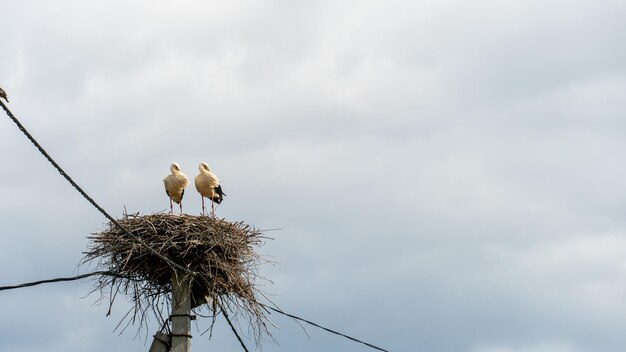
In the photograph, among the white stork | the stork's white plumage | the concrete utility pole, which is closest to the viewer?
the white stork

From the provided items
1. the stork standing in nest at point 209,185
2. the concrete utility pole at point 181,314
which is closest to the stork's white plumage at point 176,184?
the stork standing in nest at point 209,185

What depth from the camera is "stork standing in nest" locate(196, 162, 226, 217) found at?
16.8 metres

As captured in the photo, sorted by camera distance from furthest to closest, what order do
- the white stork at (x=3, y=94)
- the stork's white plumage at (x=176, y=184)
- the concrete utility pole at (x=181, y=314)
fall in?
1. the stork's white plumage at (x=176, y=184)
2. the concrete utility pole at (x=181, y=314)
3. the white stork at (x=3, y=94)

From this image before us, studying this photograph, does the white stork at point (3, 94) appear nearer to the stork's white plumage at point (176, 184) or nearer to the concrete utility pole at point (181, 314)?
the concrete utility pole at point (181, 314)

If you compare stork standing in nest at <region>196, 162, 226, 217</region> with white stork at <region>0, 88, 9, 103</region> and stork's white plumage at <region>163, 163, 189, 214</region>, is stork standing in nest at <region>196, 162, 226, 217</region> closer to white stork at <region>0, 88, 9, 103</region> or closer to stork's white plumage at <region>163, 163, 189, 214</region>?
stork's white plumage at <region>163, 163, 189, 214</region>

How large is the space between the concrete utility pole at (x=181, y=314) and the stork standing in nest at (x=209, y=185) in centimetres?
458

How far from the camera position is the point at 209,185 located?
55.1 ft

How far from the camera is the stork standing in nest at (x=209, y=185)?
55.1 feet

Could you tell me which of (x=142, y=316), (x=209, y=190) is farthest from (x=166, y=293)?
(x=209, y=190)

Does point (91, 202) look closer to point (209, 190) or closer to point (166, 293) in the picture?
point (166, 293)

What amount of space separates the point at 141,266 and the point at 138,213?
1.20 meters

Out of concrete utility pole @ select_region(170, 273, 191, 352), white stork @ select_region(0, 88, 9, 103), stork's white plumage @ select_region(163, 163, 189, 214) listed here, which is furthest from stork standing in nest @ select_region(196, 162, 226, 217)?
white stork @ select_region(0, 88, 9, 103)

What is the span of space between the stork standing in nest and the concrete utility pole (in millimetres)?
4583

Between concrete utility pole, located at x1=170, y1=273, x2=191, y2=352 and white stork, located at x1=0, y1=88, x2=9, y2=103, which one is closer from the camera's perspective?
white stork, located at x1=0, y1=88, x2=9, y2=103
